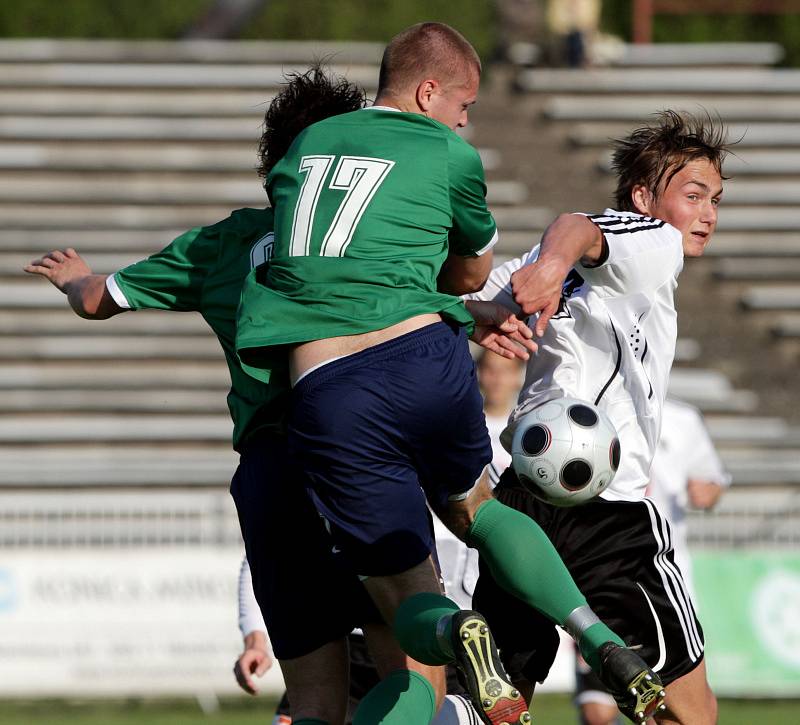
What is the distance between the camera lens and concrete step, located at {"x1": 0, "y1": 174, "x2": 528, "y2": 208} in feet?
51.5

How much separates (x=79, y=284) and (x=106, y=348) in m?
9.73

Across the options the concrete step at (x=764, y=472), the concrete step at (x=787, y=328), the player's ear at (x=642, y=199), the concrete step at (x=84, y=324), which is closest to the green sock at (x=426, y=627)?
the player's ear at (x=642, y=199)

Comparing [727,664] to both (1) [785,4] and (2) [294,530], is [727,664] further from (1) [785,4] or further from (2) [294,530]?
(1) [785,4]

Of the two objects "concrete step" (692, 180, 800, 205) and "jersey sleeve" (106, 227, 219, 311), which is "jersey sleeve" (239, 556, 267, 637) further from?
"concrete step" (692, 180, 800, 205)

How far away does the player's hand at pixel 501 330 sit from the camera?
4.18 meters

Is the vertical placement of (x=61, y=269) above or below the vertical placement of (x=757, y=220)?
above

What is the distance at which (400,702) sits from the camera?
155 inches

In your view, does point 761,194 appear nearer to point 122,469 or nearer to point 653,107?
point 653,107

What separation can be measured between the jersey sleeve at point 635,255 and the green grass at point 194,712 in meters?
5.23

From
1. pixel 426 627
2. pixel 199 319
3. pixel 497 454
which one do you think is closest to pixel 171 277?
pixel 426 627

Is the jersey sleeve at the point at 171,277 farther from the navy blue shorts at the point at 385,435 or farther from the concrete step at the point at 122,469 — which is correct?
the concrete step at the point at 122,469

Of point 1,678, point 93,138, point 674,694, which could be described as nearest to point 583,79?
point 93,138

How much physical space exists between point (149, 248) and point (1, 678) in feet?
20.2

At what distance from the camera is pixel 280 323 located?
3838mm
